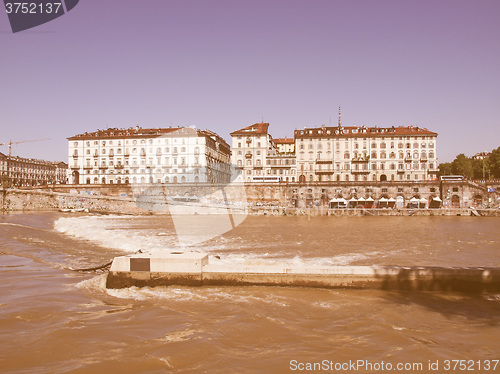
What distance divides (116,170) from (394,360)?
92556 millimetres

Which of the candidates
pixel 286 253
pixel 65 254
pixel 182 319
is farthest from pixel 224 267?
pixel 65 254

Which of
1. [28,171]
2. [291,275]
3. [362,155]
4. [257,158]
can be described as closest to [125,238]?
[291,275]

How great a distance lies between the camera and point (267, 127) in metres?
92.2

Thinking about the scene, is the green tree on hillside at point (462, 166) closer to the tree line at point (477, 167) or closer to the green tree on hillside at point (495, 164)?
the tree line at point (477, 167)

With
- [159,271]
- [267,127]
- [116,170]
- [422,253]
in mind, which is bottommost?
[422,253]

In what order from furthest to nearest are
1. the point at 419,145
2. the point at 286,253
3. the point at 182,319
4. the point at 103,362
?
the point at 419,145, the point at 286,253, the point at 182,319, the point at 103,362

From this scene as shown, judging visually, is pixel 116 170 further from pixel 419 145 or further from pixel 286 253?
pixel 286 253

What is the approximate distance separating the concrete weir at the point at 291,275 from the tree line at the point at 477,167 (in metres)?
99.9

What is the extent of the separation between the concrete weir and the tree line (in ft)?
328

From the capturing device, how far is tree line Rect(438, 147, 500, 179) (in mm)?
94688

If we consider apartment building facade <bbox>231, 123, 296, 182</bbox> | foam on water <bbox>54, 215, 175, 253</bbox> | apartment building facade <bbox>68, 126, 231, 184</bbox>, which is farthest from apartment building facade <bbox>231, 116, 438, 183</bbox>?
foam on water <bbox>54, 215, 175, 253</bbox>

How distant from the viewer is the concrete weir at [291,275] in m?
7.94

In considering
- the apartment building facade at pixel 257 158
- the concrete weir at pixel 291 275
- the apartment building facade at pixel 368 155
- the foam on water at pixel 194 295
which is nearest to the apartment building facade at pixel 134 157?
the apartment building facade at pixel 257 158

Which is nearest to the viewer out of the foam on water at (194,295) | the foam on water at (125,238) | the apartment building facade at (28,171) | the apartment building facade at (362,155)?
the foam on water at (194,295)
